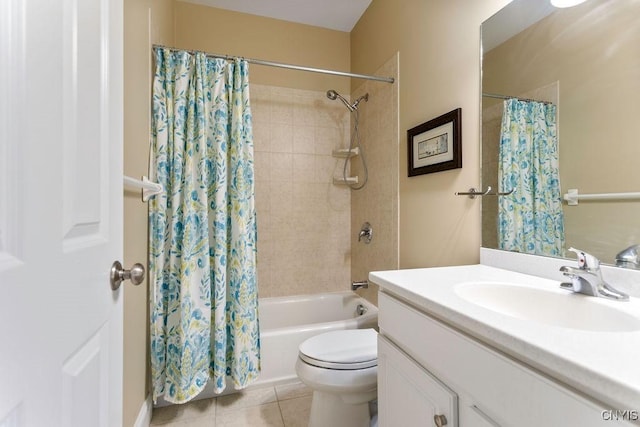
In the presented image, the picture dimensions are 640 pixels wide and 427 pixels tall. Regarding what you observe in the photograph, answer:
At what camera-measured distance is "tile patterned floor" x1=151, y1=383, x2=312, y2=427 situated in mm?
1437

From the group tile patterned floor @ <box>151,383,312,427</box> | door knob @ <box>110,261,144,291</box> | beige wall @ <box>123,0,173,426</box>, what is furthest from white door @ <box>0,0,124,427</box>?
tile patterned floor @ <box>151,383,312,427</box>

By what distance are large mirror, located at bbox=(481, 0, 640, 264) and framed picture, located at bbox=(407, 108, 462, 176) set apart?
0.41 ft

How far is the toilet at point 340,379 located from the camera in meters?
1.20

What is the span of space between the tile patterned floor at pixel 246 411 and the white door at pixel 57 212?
1.02 metres

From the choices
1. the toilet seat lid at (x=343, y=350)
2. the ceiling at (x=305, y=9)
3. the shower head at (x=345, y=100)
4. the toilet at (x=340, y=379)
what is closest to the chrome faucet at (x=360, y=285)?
the toilet seat lid at (x=343, y=350)

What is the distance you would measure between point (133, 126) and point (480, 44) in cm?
150

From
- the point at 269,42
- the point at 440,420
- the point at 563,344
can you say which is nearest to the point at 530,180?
the point at 563,344

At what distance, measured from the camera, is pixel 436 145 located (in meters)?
1.42

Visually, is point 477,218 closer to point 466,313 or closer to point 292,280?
point 466,313

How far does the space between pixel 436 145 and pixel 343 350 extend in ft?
3.64

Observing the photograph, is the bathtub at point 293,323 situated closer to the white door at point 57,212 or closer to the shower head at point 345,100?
the white door at point 57,212

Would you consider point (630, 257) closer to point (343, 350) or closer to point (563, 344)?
point (563, 344)

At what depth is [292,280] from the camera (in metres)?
2.34

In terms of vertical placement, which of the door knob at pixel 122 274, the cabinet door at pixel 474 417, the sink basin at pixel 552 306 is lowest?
the cabinet door at pixel 474 417
